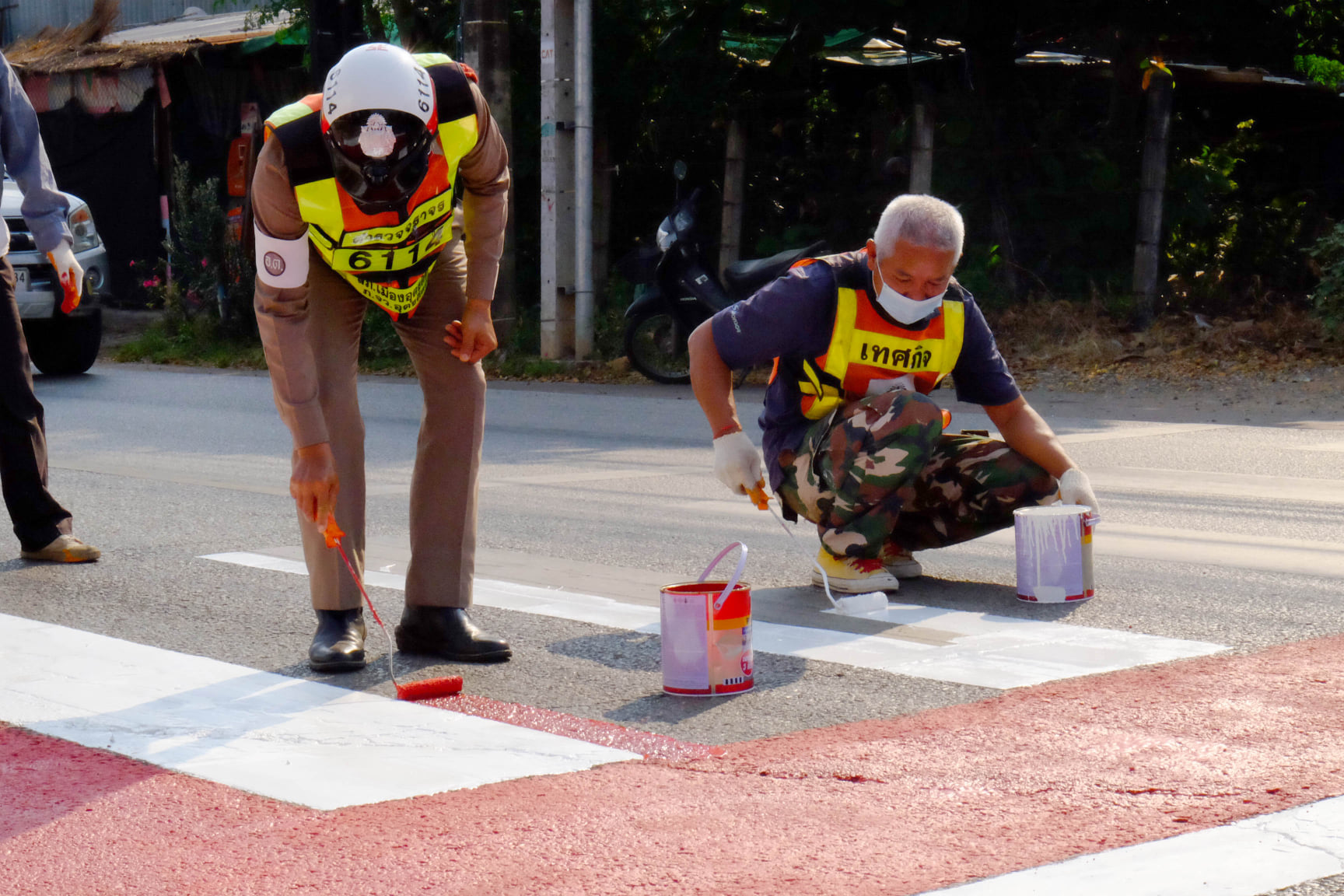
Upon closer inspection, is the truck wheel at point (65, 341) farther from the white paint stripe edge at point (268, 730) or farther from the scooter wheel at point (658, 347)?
the white paint stripe edge at point (268, 730)

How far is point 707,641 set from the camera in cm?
390

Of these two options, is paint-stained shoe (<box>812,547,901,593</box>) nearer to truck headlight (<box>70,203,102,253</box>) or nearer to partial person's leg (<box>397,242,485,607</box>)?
partial person's leg (<box>397,242,485,607</box>)

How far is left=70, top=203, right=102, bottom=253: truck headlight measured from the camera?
45.1ft

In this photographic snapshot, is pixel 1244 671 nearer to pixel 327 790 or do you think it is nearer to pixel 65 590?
pixel 327 790

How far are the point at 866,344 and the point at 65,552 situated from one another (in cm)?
292

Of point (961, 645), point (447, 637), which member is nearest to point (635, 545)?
point (447, 637)

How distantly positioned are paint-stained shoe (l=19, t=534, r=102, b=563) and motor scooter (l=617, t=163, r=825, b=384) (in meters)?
7.15

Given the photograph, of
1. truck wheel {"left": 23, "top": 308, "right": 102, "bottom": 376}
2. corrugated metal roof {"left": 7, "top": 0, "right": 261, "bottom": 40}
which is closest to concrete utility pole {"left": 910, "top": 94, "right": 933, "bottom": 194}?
truck wheel {"left": 23, "top": 308, "right": 102, "bottom": 376}

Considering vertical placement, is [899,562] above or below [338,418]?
below

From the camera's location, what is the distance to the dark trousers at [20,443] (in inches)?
228

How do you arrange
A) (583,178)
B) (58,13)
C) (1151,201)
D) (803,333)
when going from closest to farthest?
(803,333) < (1151,201) < (583,178) < (58,13)

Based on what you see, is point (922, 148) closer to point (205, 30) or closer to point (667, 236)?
point (667, 236)

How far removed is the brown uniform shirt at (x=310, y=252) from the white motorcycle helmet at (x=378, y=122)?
0.53ft

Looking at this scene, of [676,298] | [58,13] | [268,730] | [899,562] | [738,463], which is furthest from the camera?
[58,13]
